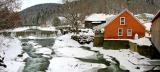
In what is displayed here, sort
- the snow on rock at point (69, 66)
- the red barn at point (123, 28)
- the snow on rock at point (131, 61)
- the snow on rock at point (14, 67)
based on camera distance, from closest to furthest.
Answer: the snow on rock at point (14, 67) → the snow on rock at point (69, 66) → the snow on rock at point (131, 61) → the red barn at point (123, 28)

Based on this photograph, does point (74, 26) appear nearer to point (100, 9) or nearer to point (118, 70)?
point (118, 70)

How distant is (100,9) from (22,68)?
117 metres

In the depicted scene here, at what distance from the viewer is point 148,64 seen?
39719 millimetres

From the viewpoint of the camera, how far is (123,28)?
63406mm

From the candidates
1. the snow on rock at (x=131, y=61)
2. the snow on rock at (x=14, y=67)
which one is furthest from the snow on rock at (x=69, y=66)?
the snow on rock at (x=14, y=67)

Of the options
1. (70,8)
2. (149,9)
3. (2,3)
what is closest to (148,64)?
(2,3)

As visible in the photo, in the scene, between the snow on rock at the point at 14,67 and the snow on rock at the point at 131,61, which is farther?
the snow on rock at the point at 131,61

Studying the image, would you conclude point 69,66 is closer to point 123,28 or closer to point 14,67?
point 14,67

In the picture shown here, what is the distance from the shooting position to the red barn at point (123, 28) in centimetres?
6309

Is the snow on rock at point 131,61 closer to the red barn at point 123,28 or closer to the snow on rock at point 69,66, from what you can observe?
the snow on rock at point 69,66

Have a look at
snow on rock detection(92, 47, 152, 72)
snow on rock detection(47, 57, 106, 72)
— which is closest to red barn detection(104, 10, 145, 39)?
snow on rock detection(92, 47, 152, 72)

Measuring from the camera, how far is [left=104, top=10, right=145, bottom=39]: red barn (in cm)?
6309

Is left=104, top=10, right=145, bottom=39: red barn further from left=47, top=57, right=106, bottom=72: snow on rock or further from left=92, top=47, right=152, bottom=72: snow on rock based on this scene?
left=47, top=57, right=106, bottom=72: snow on rock

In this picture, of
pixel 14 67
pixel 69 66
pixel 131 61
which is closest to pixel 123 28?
pixel 131 61
